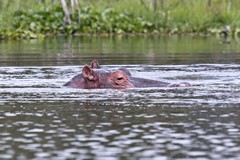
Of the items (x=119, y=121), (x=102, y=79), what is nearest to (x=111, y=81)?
(x=102, y=79)

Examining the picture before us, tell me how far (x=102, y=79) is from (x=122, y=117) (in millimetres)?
3221

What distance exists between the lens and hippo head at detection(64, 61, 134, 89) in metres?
12.1

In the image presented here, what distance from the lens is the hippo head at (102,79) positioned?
12102mm

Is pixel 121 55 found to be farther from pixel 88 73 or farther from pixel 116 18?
pixel 116 18

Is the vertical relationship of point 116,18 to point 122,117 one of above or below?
above

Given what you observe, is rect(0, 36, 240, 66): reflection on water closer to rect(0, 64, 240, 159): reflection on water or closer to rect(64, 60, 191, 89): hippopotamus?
rect(0, 64, 240, 159): reflection on water

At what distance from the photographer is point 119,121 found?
8.75 metres

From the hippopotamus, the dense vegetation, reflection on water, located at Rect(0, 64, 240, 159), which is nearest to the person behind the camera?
reflection on water, located at Rect(0, 64, 240, 159)

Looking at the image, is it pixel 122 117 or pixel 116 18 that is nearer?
pixel 122 117

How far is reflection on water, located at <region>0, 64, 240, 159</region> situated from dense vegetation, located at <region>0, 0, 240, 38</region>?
19234mm

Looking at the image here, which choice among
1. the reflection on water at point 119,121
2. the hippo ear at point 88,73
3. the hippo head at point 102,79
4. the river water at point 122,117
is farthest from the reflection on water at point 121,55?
the hippo ear at point 88,73

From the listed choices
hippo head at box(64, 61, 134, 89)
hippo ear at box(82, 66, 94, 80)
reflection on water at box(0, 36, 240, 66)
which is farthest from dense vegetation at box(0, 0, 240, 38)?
hippo ear at box(82, 66, 94, 80)

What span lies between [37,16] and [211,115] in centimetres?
2432

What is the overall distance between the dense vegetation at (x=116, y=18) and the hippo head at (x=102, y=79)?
19.1m
